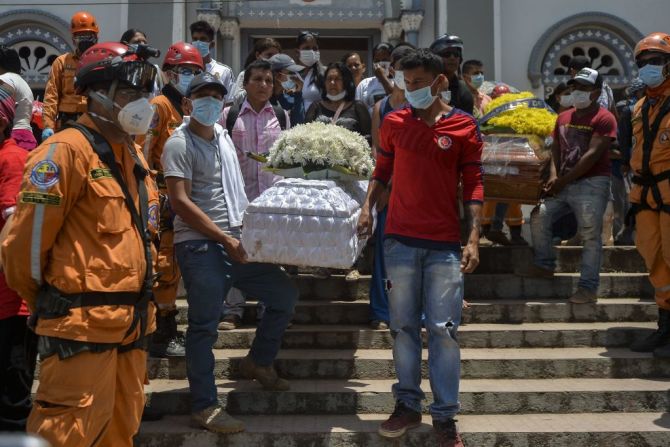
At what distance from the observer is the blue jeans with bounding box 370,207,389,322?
630 centimetres

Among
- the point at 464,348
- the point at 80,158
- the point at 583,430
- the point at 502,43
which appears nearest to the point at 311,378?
the point at 464,348

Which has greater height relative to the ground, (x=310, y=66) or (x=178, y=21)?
(x=178, y=21)

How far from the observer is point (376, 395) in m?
5.45

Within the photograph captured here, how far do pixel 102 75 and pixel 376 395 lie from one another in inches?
114

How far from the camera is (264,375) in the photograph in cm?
539

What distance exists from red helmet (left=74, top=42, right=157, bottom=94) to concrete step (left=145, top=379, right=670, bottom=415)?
2.44 m

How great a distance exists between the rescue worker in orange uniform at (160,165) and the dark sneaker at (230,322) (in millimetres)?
415

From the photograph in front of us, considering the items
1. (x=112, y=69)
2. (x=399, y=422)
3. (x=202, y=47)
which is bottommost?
(x=399, y=422)

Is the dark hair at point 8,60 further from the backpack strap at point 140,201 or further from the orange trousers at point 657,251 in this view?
the orange trousers at point 657,251

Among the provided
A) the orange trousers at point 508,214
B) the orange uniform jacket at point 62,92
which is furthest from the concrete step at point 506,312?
the orange uniform jacket at point 62,92

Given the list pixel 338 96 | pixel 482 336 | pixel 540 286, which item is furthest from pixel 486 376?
pixel 338 96

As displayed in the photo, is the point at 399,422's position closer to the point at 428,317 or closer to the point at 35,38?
the point at 428,317

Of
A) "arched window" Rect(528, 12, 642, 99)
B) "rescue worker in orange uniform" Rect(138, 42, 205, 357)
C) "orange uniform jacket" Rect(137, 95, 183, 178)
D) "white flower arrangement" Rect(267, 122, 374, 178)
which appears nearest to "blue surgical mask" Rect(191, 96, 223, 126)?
"white flower arrangement" Rect(267, 122, 374, 178)

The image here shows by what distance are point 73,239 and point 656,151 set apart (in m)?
4.51
